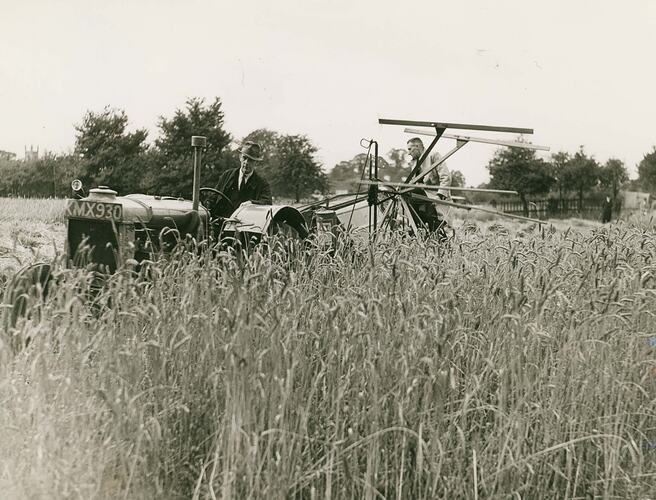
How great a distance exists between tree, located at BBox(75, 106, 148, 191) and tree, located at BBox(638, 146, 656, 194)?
29.5m

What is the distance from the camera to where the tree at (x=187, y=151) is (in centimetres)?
2503

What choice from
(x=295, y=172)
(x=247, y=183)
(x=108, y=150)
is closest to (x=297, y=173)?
(x=295, y=172)

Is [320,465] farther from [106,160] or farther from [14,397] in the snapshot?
[106,160]

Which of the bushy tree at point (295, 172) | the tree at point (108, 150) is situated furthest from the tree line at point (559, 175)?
the tree at point (108, 150)

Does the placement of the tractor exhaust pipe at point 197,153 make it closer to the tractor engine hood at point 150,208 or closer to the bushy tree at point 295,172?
the tractor engine hood at point 150,208

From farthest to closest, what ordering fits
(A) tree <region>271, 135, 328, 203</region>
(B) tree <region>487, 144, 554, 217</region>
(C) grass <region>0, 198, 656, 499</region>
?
1. (B) tree <region>487, 144, 554, 217</region>
2. (A) tree <region>271, 135, 328, 203</region>
3. (C) grass <region>0, 198, 656, 499</region>

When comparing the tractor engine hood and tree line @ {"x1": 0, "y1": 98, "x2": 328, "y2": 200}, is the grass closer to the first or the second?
the tractor engine hood

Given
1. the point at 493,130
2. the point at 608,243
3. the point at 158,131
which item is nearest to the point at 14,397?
the point at 608,243

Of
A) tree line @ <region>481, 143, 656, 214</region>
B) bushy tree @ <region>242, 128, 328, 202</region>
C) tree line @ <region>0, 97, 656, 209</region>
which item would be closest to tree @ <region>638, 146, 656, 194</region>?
tree line @ <region>481, 143, 656, 214</region>

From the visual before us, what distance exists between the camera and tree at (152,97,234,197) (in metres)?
25.0

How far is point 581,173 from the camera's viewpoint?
1515 inches

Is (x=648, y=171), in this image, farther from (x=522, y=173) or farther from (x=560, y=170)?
(x=522, y=173)

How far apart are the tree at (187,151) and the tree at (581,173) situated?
69.5ft

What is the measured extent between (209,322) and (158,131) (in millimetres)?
25201
